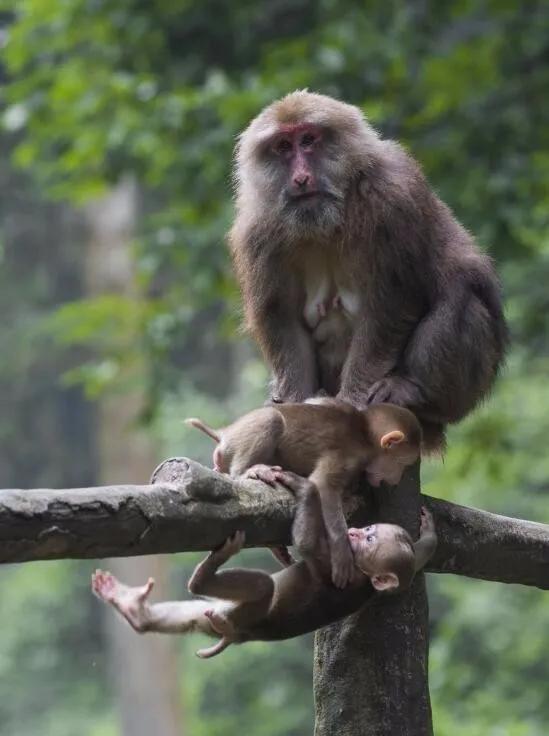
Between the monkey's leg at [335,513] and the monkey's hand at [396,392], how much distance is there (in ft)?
2.15

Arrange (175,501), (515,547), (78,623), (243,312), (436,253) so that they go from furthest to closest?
(78,623)
(243,312)
(436,253)
(515,547)
(175,501)

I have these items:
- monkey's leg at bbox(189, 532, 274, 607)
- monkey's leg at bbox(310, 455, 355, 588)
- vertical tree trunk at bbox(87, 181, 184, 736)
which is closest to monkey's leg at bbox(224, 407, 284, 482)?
monkey's leg at bbox(310, 455, 355, 588)

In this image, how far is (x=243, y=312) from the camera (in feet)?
19.6

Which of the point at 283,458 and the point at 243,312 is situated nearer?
the point at 283,458

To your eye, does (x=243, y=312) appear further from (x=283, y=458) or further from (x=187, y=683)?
(x=187, y=683)

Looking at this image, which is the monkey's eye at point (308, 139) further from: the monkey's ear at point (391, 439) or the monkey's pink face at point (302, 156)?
the monkey's ear at point (391, 439)

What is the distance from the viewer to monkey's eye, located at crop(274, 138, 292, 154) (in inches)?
211

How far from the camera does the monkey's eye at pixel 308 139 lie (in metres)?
5.30

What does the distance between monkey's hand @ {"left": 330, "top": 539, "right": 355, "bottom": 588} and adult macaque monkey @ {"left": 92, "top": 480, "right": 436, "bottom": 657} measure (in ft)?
0.06

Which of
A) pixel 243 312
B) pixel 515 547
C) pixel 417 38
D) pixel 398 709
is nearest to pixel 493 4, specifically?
pixel 417 38

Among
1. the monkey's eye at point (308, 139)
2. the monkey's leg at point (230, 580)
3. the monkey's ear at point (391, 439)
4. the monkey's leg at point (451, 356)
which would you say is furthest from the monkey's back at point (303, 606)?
the monkey's eye at point (308, 139)

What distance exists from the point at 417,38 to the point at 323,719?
19.9 feet

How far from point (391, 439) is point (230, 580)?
0.86 m

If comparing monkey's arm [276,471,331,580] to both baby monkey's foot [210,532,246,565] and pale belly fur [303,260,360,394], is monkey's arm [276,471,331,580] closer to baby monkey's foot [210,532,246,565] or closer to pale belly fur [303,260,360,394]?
baby monkey's foot [210,532,246,565]
